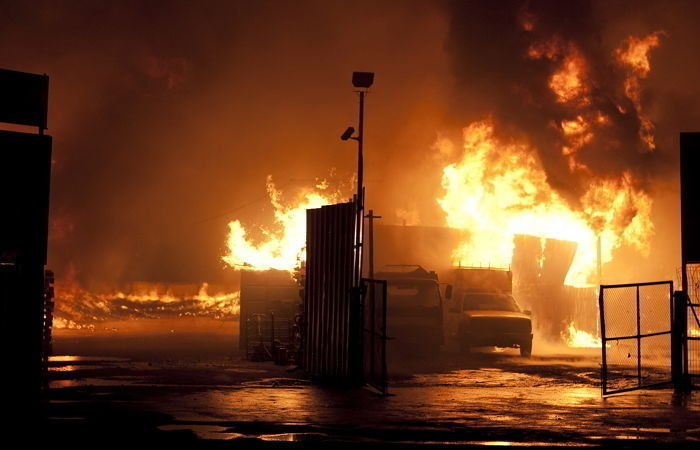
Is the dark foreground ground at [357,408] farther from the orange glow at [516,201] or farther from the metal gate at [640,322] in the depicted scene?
the orange glow at [516,201]

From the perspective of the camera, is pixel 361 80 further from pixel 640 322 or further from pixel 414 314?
pixel 640 322

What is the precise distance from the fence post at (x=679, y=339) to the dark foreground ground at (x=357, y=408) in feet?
1.64

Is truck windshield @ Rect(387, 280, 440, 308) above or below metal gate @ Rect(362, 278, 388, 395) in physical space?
above

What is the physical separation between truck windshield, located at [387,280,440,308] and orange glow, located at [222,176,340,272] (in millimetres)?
12848

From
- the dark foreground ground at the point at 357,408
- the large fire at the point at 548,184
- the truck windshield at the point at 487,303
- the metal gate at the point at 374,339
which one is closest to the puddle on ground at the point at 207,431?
the dark foreground ground at the point at 357,408

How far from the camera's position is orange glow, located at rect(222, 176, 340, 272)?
141 ft

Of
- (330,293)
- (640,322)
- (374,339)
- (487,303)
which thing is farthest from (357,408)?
(640,322)

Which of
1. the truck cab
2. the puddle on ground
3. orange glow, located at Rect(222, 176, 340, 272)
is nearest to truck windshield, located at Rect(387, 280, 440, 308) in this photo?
the truck cab

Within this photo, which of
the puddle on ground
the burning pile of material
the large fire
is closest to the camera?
the puddle on ground

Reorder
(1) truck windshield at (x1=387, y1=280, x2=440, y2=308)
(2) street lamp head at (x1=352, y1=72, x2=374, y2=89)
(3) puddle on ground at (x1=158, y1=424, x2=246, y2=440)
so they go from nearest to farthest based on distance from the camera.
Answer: (3) puddle on ground at (x1=158, y1=424, x2=246, y2=440) → (2) street lamp head at (x1=352, y1=72, x2=374, y2=89) → (1) truck windshield at (x1=387, y1=280, x2=440, y2=308)

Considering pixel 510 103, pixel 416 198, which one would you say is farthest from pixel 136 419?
pixel 416 198

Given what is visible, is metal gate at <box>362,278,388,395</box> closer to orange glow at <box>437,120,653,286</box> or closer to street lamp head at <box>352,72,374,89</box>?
street lamp head at <box>352,72,374,89</box>

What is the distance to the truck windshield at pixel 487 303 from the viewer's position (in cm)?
2867

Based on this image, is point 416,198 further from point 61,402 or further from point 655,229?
point 61,402
